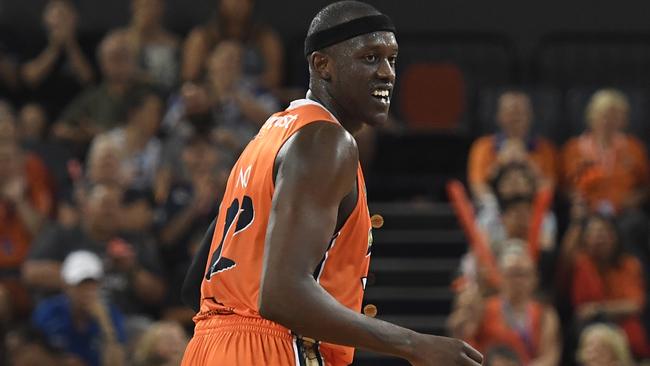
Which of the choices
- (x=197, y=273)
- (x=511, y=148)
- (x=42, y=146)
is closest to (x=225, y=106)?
(x=42, y=146)

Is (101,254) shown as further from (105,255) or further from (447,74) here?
(447,74)

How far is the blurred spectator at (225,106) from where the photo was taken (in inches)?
402

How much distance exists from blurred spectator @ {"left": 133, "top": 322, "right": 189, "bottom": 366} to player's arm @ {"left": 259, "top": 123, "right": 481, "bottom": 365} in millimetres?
4187

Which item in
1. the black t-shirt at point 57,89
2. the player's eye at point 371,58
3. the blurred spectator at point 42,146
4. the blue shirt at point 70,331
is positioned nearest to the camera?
the player's eye at point 371,58

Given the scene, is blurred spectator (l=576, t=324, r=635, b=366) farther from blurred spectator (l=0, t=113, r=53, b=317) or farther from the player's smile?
the player's smile

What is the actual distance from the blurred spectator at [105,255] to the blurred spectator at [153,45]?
2.59 m

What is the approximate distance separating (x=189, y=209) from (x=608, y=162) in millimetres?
3303

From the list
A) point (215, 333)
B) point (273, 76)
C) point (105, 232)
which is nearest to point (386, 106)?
point (215, 333)

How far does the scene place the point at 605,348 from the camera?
8.39m

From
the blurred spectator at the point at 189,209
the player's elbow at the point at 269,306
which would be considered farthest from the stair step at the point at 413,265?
the player's elbow at the point at 269,306

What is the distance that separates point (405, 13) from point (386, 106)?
9.85m

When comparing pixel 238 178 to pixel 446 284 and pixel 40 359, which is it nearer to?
pixel 40 359

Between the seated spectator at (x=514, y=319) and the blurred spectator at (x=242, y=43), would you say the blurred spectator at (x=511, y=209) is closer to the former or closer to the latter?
the seated spectator at (x=514, y=319)

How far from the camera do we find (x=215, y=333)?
13.3 feet
